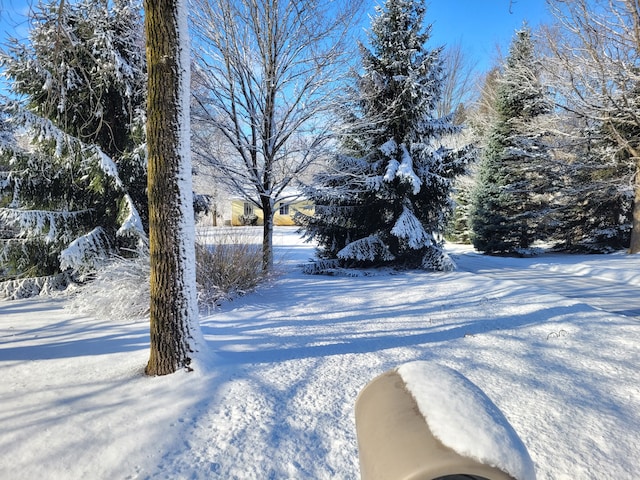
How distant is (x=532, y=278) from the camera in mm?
8938

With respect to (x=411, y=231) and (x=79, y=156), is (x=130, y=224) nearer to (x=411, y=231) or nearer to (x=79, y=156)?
(x=79, y=156)

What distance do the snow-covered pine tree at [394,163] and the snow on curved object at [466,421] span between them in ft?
25.5

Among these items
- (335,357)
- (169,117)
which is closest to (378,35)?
(169,117)

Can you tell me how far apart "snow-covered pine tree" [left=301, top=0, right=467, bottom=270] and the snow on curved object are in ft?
25.5

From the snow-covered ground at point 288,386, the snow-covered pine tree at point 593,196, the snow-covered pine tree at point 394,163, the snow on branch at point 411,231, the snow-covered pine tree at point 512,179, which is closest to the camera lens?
the snow-covered ground at point 288,386

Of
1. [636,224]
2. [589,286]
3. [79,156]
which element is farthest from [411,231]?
[636,224]

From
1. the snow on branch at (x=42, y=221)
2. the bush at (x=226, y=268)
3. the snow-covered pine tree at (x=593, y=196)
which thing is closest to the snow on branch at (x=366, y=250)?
the bush at (x=226, y=268)

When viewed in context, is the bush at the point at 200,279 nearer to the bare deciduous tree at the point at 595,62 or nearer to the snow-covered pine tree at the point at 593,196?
the bare deciduous tree at the point at 595,62

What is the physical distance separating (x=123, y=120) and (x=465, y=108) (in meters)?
25.9

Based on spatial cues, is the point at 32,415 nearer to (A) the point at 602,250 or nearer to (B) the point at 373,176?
(B) the point at 373,176

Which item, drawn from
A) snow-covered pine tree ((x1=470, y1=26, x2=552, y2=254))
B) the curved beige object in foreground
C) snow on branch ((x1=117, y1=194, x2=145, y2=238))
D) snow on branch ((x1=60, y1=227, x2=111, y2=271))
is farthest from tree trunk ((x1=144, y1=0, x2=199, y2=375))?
snow-covered pine tree ((x1=470, y1=26, x2=552, y2=254))

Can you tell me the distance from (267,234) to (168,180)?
5454 mm

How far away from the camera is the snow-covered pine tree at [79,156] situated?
6.58 metres

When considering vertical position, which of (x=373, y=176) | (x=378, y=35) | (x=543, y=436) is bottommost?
(x=543, y=436)
